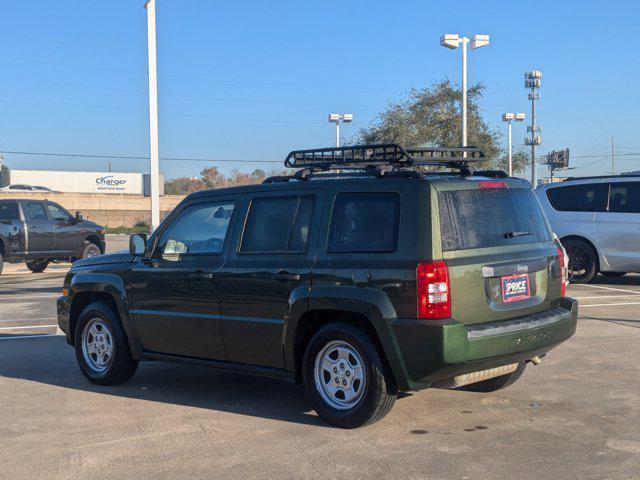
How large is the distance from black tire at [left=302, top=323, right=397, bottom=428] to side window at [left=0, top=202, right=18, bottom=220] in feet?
50.1

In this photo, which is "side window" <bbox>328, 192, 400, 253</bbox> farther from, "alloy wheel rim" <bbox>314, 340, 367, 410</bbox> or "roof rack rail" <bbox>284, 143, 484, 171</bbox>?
"alloy wheel rim" <bbox>314, 340, 367, 410</bbox>

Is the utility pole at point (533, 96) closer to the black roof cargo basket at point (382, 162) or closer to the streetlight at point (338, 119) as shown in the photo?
the streetlight at point (338, 119)

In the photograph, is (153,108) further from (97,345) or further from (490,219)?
(490,219)

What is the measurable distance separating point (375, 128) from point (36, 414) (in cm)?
2556

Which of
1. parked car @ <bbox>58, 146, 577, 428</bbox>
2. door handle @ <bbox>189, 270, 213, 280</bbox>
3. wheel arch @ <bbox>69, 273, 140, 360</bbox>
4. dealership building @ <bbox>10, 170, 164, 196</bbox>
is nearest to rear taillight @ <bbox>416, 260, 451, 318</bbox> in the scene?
parked car @ <bbox>58, 146, 577, 428</bbox>

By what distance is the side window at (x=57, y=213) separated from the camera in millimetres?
20328

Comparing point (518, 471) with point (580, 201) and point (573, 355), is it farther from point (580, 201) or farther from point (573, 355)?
point (580, 201)

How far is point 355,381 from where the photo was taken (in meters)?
5.86

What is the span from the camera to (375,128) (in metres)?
31.1

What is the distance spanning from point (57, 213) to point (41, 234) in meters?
0.93

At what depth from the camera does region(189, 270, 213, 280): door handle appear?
6.66 m

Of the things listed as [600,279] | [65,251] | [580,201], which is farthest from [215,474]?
[65,251]

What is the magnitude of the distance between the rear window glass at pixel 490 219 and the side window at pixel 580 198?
9.39 meters

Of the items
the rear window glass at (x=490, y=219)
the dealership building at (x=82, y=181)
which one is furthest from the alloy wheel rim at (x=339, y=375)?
the dealership building at (x=82, y=181)
